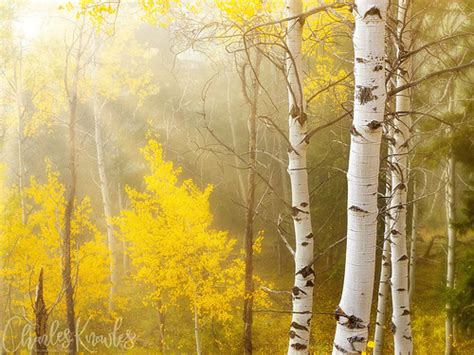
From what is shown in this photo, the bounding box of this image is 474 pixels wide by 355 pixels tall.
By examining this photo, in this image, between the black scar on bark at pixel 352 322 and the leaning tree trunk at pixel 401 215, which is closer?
the black scar on bark at pixel 352 322

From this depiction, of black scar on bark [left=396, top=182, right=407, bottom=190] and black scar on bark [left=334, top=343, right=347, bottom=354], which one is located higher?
black scar on bark [left=396, top=182, right=407, bottom=190]

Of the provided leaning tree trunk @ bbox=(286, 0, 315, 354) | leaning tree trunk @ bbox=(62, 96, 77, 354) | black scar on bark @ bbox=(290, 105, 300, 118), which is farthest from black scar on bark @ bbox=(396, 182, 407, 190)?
leaning tree trunk @ bbox=(62, 96, 77, 354)

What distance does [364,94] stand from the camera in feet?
6.97

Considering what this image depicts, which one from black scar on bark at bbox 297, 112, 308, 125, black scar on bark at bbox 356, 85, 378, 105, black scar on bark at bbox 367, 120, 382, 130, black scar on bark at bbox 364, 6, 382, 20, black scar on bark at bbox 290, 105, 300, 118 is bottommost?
black scar on bark at bbox 367, 120, 382, 130

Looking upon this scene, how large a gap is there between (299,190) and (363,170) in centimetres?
123

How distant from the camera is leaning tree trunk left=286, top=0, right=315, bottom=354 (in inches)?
128

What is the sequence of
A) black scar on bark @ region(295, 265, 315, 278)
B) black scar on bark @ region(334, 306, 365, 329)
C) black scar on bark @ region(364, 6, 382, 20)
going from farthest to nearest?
black scar on bark @ region(295, 265, 315, 278) < black scar on bark @ region(334, 306, 365, 329) < black scar on bark @ region(364, 6, 382, 20)

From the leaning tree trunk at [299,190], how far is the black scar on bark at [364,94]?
3.48 feet

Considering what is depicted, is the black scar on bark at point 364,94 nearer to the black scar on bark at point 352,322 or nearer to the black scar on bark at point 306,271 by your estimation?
the black scar on bark at point 352,322

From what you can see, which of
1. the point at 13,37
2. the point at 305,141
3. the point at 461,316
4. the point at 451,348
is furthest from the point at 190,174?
the point at 305,141

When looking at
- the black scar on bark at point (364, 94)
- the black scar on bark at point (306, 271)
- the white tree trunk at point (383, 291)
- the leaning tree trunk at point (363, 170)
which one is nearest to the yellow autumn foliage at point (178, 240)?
the white tree trunk at point (383, 291)

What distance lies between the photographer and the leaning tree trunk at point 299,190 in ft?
10.6

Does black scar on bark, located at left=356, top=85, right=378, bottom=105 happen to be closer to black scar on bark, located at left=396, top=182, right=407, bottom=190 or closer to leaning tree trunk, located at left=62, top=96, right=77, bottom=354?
black scar on bark, located at left=396, top=182, right=407, bottom=190

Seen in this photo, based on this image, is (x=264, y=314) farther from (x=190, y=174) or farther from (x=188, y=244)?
(x=190, y=174)
